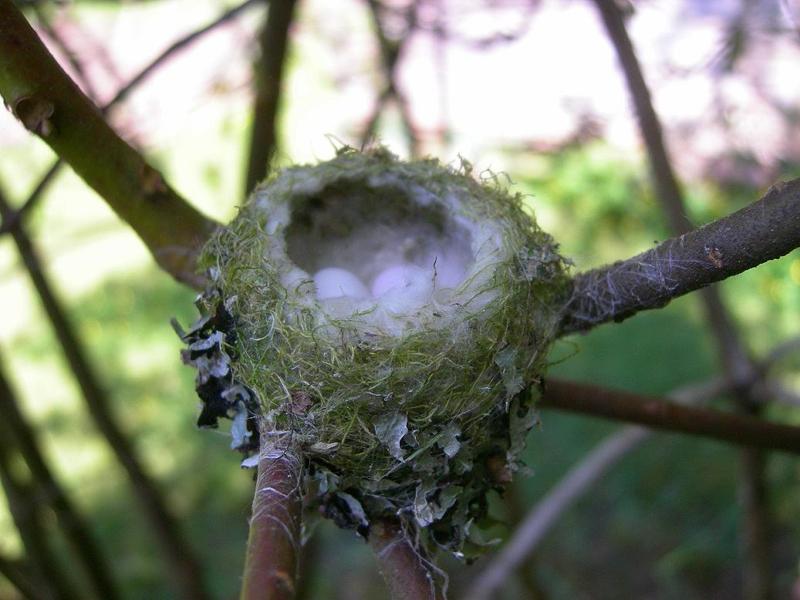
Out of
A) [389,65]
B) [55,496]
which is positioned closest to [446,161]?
[389,65]

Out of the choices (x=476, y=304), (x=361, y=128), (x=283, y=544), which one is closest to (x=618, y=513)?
(x=361, y=128)

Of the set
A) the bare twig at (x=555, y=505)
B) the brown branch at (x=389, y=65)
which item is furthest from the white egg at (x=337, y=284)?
the bare twig at (x=555, y=505)

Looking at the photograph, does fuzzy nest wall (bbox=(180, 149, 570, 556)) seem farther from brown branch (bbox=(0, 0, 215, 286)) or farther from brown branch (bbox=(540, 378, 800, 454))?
brown branch (bbox=(540, 378, 800, 454))

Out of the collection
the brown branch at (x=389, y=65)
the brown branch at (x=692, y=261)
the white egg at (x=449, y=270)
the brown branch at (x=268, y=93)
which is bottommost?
the brown branch at (x=692, y=261)

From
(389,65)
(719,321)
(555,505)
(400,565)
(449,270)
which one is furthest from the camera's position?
(389,65)

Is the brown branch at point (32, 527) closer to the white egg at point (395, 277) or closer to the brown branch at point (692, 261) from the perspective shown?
the white egg at point (395, 277)

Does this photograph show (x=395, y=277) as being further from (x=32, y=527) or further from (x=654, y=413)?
(x=32, y=527)

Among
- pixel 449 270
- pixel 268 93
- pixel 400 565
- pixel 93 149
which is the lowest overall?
pixel 400 565

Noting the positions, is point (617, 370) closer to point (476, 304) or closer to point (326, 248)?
point (326, 248)
